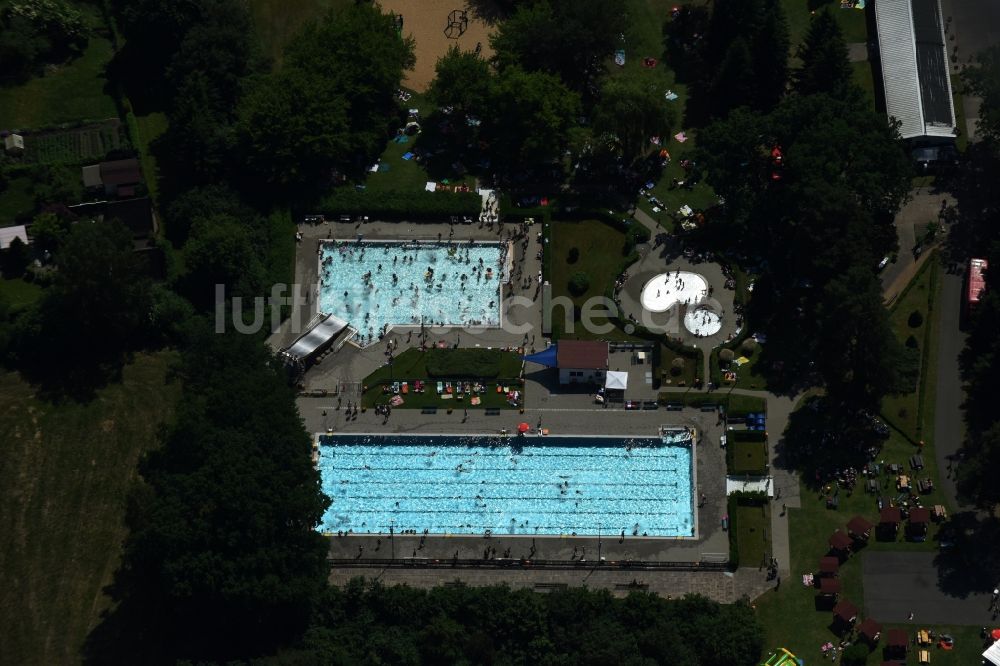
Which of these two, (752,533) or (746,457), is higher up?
(746,457)

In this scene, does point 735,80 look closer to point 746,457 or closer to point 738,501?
point 746,457

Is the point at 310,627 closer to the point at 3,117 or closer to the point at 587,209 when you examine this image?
the point at 587,209

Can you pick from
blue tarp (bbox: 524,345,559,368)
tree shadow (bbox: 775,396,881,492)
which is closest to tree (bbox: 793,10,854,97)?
tree shadow (bbox: 775,396,881,492)

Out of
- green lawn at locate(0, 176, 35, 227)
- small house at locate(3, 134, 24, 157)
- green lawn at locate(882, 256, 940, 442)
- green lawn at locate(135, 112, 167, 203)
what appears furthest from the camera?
small house at locate(3, 134, 24, 157)

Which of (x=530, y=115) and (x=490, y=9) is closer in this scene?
(x=530, y=115)

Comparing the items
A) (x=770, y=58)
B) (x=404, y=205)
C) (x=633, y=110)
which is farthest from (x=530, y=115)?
(x=770, y=58)

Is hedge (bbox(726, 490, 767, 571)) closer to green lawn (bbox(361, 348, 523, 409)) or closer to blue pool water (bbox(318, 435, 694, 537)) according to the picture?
blue pool water (bbox(318, 435, 694, 537))
